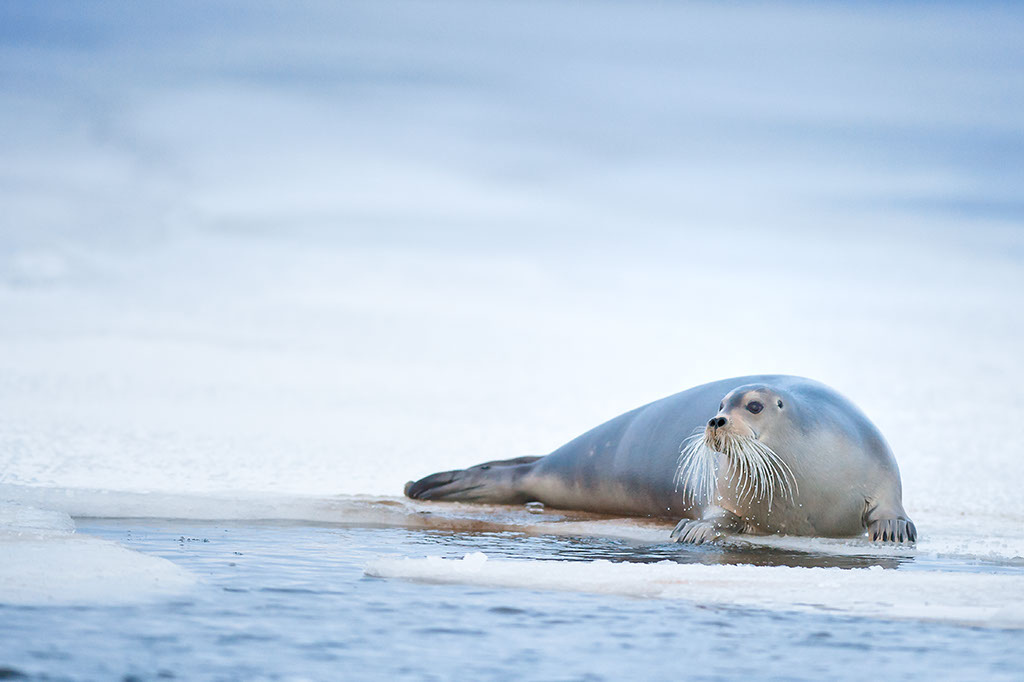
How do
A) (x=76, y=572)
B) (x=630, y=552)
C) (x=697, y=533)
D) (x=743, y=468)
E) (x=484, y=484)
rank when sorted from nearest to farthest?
(x=76, y=572), (x=630, y=552), (x=697, y=533), (x=743, y=468), (x=484, y=484)

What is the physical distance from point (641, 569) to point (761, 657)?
1.32 metres

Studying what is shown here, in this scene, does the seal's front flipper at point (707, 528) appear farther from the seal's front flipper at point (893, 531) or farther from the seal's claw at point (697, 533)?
the seal's front flipper at point (893, 531)

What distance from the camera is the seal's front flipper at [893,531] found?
6211 millimetres

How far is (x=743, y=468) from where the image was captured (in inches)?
Result: 255

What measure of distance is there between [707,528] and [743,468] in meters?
0.41

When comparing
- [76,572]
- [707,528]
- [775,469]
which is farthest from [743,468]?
[76,572]

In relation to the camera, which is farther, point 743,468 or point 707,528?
point 743,468

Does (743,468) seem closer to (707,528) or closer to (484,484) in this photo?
(707,528)

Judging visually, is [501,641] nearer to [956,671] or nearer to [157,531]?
[956,671]

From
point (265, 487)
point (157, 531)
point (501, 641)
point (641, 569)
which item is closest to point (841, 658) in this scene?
point (501, 641)

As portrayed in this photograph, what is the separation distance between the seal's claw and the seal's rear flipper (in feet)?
8.81

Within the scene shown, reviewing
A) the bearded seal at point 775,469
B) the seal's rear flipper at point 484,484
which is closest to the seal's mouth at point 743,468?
the bearded seal at point 775,469

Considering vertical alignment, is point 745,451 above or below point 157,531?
above

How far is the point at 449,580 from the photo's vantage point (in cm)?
414
